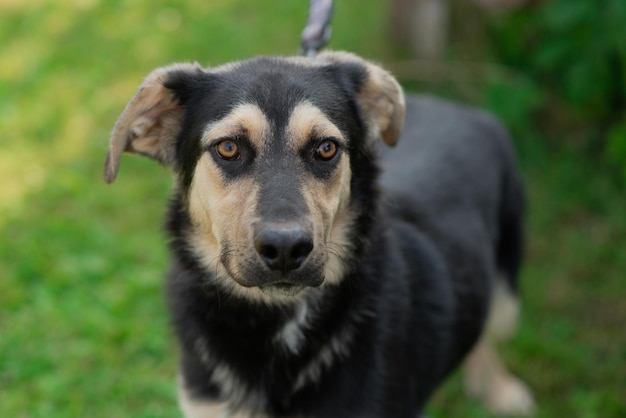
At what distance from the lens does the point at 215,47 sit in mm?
8750

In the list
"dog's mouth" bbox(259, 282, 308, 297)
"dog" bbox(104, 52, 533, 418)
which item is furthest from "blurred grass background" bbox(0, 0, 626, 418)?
"dog's mouth" bbox(259, 282, 308, 297)

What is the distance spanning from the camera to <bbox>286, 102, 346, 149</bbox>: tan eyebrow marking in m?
3.22

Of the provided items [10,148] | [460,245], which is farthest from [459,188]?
[10,148]

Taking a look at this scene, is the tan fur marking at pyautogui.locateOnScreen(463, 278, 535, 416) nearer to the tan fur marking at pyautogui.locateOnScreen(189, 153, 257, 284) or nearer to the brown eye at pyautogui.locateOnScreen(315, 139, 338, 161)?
the brown eye at pyautogui.locateOnScreen(315, 139, 338, 161)

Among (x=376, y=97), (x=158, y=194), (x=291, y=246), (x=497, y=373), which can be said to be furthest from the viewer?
(x=158, y=194)

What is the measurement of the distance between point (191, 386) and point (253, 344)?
361mm

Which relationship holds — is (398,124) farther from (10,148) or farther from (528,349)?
(10,148)

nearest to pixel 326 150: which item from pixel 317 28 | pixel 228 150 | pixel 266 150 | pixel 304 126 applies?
pixel 304 126

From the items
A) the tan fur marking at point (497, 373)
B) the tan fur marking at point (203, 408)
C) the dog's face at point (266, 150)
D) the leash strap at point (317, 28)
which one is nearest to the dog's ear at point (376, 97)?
the dog's face at point (266, 150)

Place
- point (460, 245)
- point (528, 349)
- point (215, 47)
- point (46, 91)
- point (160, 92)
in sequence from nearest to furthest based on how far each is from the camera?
1. point (160, 92)
2. point (460, 245)
3. point (528, 349)
4. point (46, 91)
5. point (215, 47)

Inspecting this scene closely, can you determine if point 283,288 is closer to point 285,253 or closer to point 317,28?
point 285,253

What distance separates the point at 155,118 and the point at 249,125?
602 millimetres

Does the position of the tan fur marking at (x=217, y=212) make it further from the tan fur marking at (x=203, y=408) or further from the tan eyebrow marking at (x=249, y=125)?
the tan fur marking at (x=203, y=408)

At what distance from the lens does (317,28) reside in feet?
13.4
